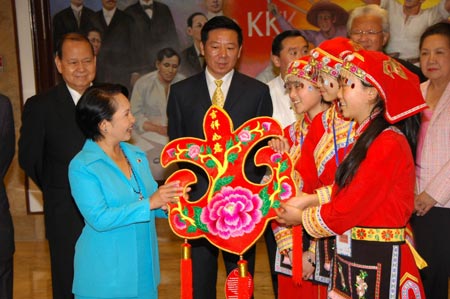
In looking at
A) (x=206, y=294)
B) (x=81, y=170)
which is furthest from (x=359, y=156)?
(x=206, y=294)

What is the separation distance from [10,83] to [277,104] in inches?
118

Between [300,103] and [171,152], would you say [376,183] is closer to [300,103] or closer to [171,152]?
[300,103]

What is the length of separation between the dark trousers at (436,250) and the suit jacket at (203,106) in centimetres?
99

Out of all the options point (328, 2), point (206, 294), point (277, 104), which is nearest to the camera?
point (206, 294)

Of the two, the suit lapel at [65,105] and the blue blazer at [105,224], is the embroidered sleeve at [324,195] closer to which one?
the blue blazer at [105,224]

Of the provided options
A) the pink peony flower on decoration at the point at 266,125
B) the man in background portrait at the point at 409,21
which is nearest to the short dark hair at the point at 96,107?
the pink peony flower on decoration at the point at 266,125

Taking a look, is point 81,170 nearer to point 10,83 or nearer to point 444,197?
point 444,197

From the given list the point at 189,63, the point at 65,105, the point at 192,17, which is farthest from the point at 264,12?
the point at 65,105

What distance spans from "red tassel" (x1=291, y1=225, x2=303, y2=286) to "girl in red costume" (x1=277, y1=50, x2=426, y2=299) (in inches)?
9.6

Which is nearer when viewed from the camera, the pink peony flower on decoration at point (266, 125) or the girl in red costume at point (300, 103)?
the pink peony flower on decoration at point (266, 125)

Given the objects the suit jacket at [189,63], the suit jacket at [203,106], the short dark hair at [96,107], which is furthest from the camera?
the suit jacket at [189,63]

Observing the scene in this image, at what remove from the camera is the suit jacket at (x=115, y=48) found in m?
5.41

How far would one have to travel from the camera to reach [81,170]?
2.45 metres

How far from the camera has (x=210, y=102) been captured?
323 cm
